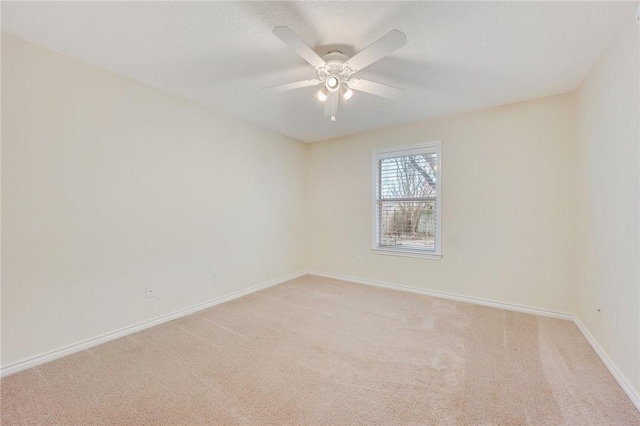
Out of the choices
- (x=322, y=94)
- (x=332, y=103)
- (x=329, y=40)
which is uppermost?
(x=329, y=40)

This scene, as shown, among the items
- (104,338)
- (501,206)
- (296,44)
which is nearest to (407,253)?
(501,206)

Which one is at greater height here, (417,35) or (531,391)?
(417,35)

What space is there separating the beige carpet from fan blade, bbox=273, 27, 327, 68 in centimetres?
212

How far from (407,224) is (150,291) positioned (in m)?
3.19

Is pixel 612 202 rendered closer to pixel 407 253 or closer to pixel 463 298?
pixel 463 298

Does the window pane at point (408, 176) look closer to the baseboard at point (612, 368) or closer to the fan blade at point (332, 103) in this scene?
the fan blade at point (332, 103)

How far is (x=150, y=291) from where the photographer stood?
8.46 feet

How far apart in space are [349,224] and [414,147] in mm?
1475

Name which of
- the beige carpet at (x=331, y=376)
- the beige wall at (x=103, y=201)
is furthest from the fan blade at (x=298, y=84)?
the beige carpet at (x=331, y=376)

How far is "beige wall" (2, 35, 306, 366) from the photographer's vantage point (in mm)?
1860

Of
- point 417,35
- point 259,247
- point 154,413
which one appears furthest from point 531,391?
point 259,247

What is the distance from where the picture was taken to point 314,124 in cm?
362

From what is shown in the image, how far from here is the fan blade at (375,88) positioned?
2.03 meters

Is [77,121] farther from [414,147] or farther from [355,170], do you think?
[414,147]
